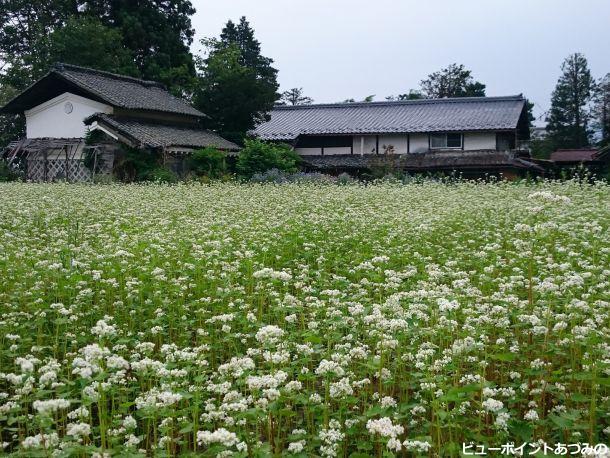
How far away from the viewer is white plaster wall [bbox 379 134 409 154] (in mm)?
33500

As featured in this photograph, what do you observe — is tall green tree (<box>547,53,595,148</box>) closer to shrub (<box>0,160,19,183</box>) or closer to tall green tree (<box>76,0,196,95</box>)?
tall green tree (<box>76,0,196,95</box>)

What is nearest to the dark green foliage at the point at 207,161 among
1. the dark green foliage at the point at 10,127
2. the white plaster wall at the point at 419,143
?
the white plaster wall at the point at 419,143

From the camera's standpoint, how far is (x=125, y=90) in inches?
1211

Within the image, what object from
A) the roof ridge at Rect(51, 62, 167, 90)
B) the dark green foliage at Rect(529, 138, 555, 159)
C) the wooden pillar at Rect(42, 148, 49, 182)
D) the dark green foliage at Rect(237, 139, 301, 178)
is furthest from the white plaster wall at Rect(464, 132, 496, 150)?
the wooden pillar at Rect(42, 148, 49, 182)

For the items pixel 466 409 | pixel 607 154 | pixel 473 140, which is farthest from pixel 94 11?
pixel 466 409

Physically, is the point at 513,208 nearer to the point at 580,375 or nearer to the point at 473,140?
the point at 580,375

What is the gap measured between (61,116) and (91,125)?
3.49m

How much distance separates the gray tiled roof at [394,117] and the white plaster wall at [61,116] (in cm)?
989

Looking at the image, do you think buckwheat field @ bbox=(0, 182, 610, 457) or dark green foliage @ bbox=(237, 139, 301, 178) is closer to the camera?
buckwheat field @ bbox=(0, 182, 610, 457)

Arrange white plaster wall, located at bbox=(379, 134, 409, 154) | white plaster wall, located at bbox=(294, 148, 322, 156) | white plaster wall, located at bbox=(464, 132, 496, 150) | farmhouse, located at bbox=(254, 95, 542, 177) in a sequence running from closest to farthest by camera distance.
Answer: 1. farmhouse, located at bbox=(254, 95, 542, 177)
2. white plaster wall, located at bbox=(464, 132, 496, 150)
3. white plaster wall, located at bbox=(379, 134, 409, 154)
4. white plaster wall, located at bbox=(294, 148, 322, 156)

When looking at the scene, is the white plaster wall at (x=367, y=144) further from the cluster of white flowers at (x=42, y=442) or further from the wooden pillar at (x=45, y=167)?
the cluster of white flowers at (x=42, y=442)

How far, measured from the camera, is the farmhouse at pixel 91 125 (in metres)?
27.0

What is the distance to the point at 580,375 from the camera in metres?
3.34

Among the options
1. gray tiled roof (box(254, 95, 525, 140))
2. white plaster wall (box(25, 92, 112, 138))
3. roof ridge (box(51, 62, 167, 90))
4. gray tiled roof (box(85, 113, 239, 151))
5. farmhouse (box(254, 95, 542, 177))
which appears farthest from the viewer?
gray tiled roof (box(254, 95, 525, 140))
